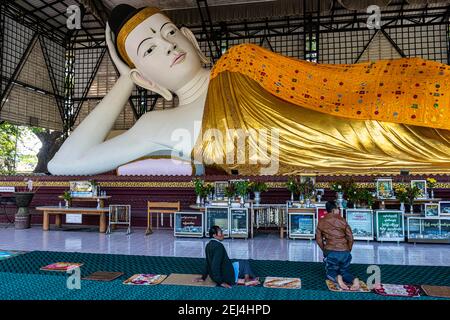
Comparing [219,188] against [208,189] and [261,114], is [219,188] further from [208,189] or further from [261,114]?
[261,114]

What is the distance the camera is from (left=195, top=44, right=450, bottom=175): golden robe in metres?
6.64

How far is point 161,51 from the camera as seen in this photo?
7758 millimetres

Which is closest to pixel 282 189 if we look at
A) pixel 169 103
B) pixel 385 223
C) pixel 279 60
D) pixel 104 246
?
pixel 385 223

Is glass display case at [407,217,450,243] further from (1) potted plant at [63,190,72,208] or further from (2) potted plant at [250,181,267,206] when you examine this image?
(1) potted plant at [63,190,72,208]

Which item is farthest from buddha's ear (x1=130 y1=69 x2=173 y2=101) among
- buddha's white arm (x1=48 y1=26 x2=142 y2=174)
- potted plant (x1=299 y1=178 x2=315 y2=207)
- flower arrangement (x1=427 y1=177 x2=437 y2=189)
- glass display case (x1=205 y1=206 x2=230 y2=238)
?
flower arrangement (x1=427 y1=177 x2=437 y2=189)

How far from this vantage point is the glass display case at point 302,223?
225 inches

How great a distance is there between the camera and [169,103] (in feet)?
44.2

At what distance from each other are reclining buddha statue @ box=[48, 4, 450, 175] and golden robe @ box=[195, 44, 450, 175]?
0.02 m

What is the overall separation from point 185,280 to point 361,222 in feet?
9.91

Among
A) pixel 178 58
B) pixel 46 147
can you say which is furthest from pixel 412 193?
pixel 46 147

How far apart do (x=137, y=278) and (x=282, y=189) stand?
→ 3.74 meters

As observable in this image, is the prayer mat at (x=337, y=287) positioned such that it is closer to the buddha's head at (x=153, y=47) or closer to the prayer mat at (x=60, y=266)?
the prayer mat at (x=60, y=266)

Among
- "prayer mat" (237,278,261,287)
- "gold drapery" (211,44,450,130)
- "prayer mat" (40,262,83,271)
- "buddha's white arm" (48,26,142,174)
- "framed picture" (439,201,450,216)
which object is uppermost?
"gold drapery" (211,44,450,130)

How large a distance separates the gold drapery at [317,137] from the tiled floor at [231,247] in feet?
5.16
